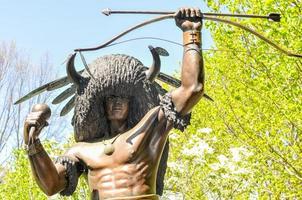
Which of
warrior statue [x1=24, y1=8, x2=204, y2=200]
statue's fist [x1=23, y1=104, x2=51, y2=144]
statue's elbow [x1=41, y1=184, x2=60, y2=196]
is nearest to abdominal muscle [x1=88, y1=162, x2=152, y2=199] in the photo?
warrior statue [x1=24, y1=8, x2=204, y2=200]

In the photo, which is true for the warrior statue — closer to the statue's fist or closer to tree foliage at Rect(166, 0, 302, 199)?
the statue's fist

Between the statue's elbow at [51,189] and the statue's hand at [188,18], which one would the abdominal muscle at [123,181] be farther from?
the statue's hand at [188,18]

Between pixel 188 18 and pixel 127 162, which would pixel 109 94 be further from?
pixel 188 18

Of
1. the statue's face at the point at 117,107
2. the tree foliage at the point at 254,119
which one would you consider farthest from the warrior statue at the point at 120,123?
the tree foliage at the point at 254,119

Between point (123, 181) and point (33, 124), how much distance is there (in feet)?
1.96

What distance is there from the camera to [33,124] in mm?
3334

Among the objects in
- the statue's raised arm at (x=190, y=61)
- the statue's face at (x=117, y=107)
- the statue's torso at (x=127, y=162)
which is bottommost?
the statue's torso at (x=127, y=162)

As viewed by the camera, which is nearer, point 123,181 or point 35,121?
point 35,121

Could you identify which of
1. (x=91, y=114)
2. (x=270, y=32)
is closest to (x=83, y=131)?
(x=91, y=114)

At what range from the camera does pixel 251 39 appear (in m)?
9.29

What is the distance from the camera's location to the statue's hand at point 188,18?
352 centimetres

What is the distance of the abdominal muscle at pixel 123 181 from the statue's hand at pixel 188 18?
81cm

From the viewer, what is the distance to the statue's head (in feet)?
12.4

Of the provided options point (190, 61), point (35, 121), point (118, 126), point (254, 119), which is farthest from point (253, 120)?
point (35, 121)
